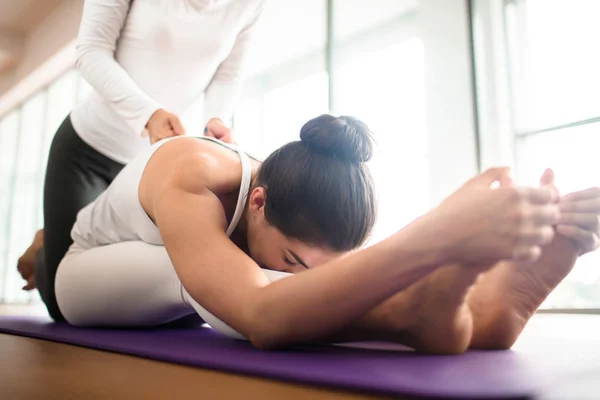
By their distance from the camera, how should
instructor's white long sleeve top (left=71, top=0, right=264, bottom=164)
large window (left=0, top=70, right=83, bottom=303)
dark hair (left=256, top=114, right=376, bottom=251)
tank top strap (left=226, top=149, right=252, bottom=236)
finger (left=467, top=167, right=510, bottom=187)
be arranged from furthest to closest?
1. large window (left=0, top=70, right=83, bottom=303)
2. instructor's white long sleeve top (left=71, top=0, right=264, bottom=164)
3. tank top strap (left=226, top=149, right=252, bottom=236)
4. dark hair (left=256, top=114, right=376, bottom=251)
5. finger (left=467, top=167, right=510, bottom=187)

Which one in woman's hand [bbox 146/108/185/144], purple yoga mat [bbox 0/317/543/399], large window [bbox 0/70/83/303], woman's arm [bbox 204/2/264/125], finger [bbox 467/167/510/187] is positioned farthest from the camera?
large window [bbox 0/70/83/303]

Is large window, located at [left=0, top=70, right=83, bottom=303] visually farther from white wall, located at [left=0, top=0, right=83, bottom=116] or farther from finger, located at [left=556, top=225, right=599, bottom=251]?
finger, located at [left=556, top=225, right=599, bottom=251]

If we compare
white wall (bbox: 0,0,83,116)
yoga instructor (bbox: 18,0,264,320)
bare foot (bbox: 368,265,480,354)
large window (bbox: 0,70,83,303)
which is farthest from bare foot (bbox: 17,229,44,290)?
large window (bbox: 0,70,83,303)

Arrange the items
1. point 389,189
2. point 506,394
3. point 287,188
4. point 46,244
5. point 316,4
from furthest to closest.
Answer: point 316,4 → point 389,189 → point 46,244 → point 287,188 → point 506,394

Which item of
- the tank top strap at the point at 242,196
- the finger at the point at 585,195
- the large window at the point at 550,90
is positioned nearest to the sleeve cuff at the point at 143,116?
the tank top strap at the point at 242,196

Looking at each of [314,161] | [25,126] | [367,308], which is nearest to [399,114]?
[314,161]

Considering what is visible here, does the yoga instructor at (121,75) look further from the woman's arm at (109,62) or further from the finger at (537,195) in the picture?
the finger at (537,195)

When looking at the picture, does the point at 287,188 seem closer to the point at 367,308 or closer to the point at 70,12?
the point at 367,308

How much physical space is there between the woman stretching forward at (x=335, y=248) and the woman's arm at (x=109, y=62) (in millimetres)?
340

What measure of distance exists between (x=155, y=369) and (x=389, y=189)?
2699mm

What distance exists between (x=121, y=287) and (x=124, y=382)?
56cm

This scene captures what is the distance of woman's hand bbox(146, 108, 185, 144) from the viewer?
4.70 feet

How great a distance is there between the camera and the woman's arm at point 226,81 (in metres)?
1.84

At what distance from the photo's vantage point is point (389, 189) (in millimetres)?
3371
